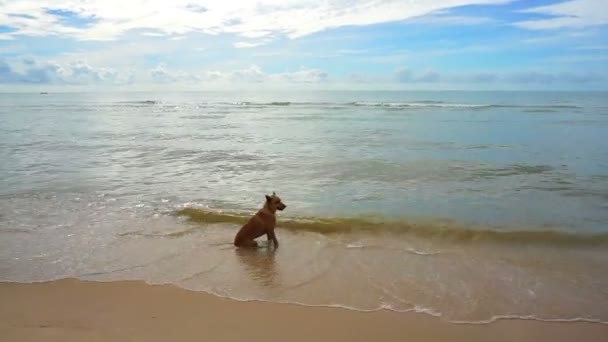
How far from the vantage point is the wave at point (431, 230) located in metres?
7.00

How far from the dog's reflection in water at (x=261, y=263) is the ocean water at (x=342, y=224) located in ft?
0.11

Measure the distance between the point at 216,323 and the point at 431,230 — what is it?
425 cm

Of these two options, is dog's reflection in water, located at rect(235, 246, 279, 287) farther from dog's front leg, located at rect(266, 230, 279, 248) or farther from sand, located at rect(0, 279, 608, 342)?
sand, located at rect(0, 279, 608, 342)

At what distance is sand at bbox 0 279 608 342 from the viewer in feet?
13.1

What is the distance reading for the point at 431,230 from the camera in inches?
293

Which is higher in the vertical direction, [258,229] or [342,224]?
[258,229]

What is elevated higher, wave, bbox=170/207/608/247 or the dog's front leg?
the dog's front leg

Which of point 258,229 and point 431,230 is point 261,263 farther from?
point 431,230

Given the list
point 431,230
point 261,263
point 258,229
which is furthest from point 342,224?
point 261,263

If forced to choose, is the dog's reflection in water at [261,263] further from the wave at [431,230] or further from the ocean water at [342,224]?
the wave at [431,230]

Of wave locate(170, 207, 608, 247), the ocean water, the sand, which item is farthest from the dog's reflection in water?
wave locate(170, 207, 608, 247)

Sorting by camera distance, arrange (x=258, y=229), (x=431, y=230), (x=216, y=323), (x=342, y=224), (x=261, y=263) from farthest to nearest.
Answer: (x=342, y=224) < (x=431, y=230) < (x=258, y=229) < (x=261, y=263) < (x=216, y=323)

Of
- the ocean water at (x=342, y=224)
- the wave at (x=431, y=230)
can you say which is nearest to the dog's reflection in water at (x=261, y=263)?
the ocean water at (x=342, y=224)

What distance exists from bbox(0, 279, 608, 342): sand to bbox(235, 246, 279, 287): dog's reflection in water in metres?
0.77
